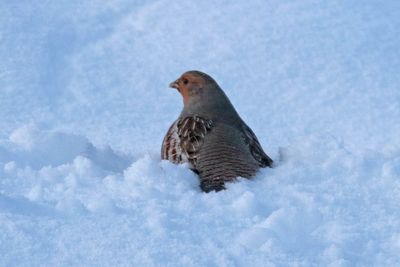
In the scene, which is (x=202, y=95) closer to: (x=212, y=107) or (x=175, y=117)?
(x=212, y=107)

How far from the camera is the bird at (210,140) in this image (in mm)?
4812

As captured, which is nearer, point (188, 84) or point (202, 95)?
point (202, 95)

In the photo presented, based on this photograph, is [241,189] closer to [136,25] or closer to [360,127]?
[360,127]

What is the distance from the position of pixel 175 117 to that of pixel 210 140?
316 cm

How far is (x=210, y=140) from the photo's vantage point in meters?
5.12

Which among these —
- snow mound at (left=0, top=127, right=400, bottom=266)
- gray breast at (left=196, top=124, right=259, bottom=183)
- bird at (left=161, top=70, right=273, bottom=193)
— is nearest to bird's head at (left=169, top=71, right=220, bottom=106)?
bird at (left=161, top=70, right=273, bottom=193)

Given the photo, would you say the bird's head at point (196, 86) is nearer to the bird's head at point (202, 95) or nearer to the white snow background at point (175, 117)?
the bird's head at point (202, 95)

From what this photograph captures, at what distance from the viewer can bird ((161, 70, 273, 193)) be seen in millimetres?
4812

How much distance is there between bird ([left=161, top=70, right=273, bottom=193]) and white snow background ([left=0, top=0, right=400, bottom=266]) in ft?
0.54

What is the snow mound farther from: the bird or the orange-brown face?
the orange-brown face

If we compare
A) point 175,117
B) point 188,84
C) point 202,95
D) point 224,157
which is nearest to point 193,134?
point 224,157

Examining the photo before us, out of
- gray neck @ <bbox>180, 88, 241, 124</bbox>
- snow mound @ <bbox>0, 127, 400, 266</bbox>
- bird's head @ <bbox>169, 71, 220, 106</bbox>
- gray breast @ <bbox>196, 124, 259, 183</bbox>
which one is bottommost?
snow mound @ <bbox>0, 127, 400, 266</bbox>

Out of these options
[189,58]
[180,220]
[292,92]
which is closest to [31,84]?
[189,58]

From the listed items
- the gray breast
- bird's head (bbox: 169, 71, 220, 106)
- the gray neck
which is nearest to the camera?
the gray breast
